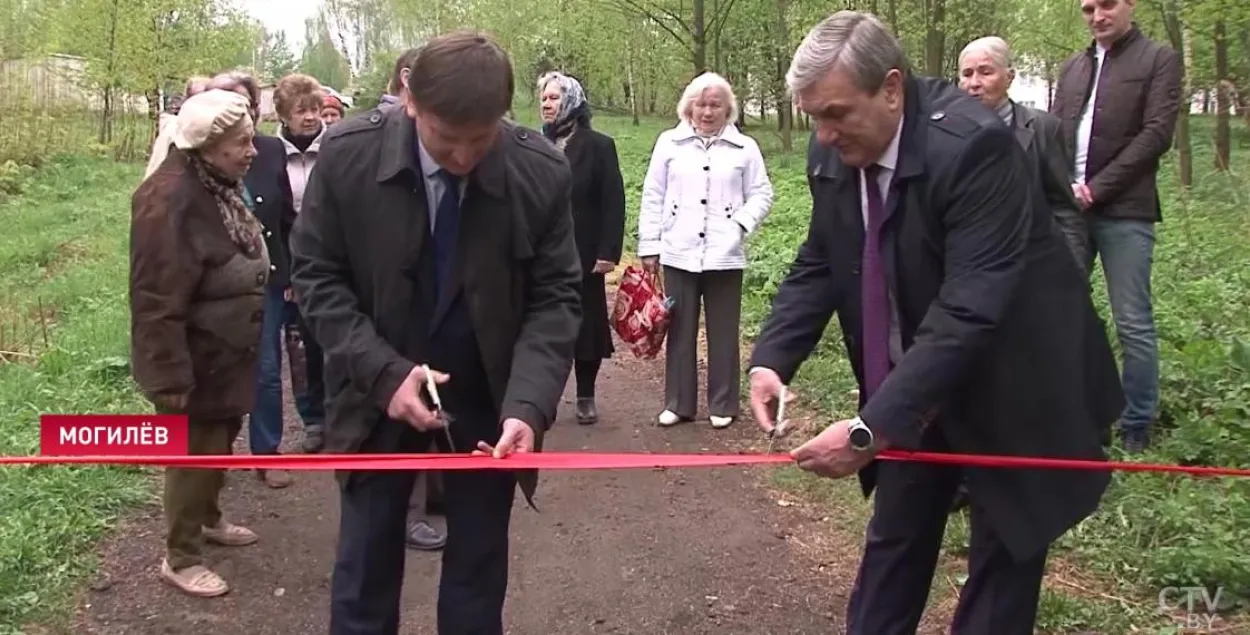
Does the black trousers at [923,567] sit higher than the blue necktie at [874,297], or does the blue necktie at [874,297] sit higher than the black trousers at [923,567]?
the blue necktie at [874,297]

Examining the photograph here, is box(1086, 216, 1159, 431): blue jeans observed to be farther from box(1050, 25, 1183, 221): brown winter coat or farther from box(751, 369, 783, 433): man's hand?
box(751, 369, 783, 433): man's hand

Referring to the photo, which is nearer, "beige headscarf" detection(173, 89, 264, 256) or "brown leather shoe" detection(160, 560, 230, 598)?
"beige headscarf" detection(173, 89, 264, 256)

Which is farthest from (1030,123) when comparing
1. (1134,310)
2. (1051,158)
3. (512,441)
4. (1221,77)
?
(1221,77)

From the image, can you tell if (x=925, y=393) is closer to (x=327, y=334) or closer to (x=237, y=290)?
(x=327, y=334)

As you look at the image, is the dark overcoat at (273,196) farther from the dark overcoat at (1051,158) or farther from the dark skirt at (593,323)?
the dark overcoat at (1051,158)

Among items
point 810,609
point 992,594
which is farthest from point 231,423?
point 992,594

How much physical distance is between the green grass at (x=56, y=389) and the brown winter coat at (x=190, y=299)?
35.1 inches

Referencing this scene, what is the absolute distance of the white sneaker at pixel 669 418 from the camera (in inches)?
299

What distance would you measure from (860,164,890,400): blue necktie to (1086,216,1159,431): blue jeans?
295 centimetres

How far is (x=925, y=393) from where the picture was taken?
2908mm

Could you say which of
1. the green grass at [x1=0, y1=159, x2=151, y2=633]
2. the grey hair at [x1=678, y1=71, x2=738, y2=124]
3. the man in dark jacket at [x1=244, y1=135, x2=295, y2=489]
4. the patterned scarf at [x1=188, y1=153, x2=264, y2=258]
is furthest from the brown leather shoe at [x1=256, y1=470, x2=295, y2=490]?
the grey hair at [x1=678, y1=71, x2=738, y2=124]

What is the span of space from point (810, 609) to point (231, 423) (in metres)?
2.40

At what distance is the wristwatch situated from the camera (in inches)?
116

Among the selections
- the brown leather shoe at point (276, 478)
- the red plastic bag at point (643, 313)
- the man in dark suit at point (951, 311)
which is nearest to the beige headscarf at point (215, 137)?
the brown leather shoe at point (276, 478)
